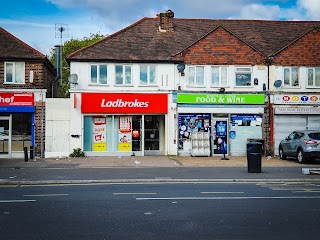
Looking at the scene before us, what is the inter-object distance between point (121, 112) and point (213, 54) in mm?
6497

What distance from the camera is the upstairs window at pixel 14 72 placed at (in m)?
25.9

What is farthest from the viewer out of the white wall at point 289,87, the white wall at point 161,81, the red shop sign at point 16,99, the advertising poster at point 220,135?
the white wall at point 289,87

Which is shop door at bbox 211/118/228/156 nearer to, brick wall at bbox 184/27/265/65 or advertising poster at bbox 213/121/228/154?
advertising poster at bbox 213/121/228/154

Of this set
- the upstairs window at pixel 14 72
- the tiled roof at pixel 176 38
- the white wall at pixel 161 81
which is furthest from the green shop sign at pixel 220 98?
the upstairs window at pixel 14 72

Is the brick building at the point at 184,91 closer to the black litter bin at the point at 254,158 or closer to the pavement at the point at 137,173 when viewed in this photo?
the pavement at the point at 137,173

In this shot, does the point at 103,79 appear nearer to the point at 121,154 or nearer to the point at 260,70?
the point at 121,154

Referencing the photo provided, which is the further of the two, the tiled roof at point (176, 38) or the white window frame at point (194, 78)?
→ the white window frame at point (194, 78)

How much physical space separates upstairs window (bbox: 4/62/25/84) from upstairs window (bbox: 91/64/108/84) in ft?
12.8

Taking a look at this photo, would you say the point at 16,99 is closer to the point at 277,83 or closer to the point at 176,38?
the point at 176,38

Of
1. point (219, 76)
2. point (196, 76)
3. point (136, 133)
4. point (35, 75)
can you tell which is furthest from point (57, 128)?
point (219, 76)

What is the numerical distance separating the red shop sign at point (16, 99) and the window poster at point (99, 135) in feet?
12.4

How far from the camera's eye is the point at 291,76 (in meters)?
27.9

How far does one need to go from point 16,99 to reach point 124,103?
6.03 meters

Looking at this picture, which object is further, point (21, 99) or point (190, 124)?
point (190, 124)
